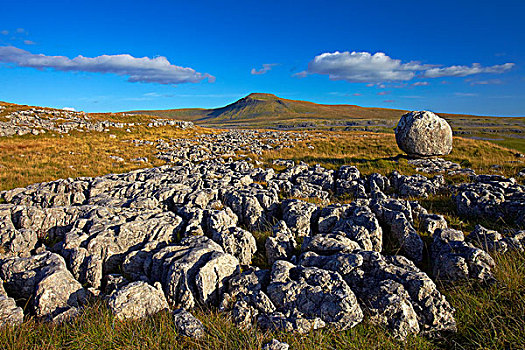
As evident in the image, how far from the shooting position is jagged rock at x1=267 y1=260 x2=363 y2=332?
4.81 m

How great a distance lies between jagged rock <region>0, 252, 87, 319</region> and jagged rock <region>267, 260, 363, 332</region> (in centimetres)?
478

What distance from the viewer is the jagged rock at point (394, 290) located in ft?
15.6

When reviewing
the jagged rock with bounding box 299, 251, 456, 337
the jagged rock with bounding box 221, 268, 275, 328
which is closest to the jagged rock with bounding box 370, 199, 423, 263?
the jagged rock with bounding box 299, 251, 456, 337

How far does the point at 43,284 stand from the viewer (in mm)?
5902

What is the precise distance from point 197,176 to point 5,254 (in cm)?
930

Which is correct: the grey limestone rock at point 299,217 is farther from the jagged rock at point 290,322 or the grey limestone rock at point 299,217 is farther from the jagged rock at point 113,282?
the jagged rock at point 113,282

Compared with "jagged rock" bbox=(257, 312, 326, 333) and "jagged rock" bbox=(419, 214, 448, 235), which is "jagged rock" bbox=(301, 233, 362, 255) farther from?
"jagged rock" bbox=(419, 214, 448, 235)

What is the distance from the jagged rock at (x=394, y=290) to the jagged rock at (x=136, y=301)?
381 cm

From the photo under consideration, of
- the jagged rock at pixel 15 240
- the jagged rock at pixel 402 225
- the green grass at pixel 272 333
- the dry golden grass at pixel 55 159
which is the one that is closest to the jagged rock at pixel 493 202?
the jagged rock at pixel 402 225

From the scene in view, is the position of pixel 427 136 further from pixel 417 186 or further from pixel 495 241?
pixel 495 241

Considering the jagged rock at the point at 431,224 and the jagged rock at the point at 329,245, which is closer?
the jagged rock at the point at 329,245

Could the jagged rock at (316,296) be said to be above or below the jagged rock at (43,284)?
above

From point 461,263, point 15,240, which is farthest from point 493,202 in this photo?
point 15,240

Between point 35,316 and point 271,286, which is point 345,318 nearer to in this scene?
point 271,286
